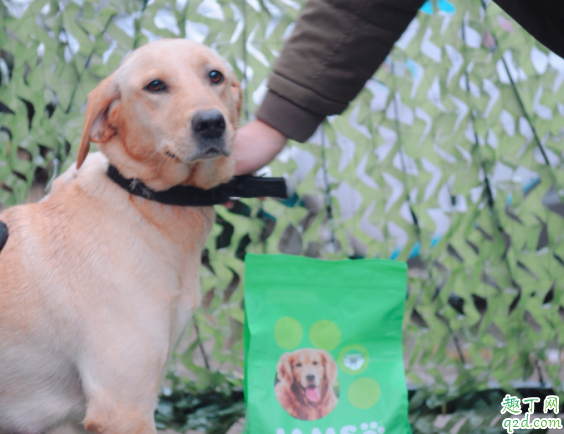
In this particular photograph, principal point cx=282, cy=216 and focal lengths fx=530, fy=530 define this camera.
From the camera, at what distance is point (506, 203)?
7.65ft

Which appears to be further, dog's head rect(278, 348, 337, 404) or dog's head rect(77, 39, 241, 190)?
dog's head rect(278, 348, 337, 404)

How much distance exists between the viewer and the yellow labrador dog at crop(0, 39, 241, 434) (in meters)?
1.45

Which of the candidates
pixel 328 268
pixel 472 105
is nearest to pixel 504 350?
pixel 328 268

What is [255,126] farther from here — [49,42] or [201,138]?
[49,42]

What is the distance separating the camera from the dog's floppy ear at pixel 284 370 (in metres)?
2.01

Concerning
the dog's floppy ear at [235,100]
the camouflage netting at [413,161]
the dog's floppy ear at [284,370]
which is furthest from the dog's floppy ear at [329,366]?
the dog's floppy ear at [235,100]

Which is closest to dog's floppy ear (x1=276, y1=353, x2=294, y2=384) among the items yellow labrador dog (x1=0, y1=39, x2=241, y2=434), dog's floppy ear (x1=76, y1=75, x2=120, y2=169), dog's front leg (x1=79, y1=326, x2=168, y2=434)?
yellow labrador dog (x1=0, y1=39, x2=241, y2=434)

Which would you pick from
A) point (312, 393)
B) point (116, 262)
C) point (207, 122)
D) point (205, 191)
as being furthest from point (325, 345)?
point (207, 122)

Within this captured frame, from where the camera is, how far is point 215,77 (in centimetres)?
163

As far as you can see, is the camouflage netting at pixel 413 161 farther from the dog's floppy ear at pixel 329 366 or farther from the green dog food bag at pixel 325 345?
the dog's floppy ear at pixel 329 366

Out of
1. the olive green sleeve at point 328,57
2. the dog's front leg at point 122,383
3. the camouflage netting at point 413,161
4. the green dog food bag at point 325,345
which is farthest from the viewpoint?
the camouflage netting at point 413,161

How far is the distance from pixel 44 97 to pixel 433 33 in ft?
5.61

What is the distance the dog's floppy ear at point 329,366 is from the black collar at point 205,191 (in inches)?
28.6

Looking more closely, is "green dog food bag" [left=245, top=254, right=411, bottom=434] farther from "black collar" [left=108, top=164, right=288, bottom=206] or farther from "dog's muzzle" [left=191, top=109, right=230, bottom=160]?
"dog's muzzle" [left=191, top=109, right=230, bottom=160]
